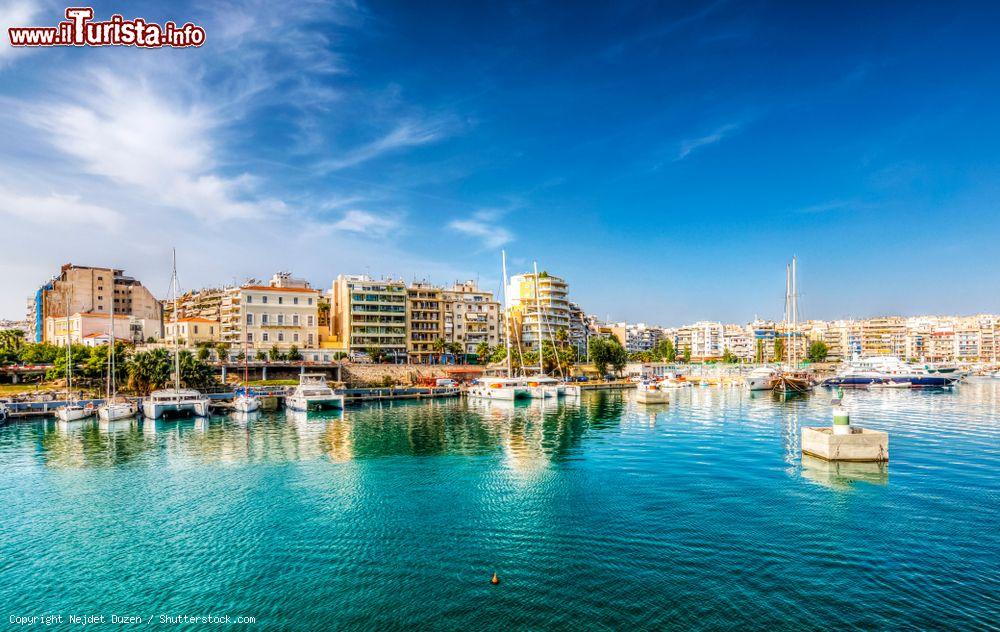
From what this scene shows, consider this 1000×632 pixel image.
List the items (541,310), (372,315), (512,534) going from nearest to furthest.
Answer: (512,534) → (372,315) → (541,310)

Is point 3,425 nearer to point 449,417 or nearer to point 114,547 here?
point 449,417

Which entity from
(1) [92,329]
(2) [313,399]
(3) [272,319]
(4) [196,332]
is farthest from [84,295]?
(2) [313,399]

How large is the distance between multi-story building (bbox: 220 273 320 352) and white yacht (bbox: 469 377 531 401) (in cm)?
4223

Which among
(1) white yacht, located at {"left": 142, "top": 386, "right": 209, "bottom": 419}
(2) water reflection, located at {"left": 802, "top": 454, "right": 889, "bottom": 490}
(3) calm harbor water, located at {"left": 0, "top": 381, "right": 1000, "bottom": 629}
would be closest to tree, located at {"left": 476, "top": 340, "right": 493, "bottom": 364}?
(1) white yacht, located at {"left": 142, "top": 386, "right": 209, "bottom": 419}

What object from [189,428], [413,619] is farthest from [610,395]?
[413,619]

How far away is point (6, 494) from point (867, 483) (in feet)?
144

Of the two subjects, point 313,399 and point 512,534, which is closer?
point 512,534

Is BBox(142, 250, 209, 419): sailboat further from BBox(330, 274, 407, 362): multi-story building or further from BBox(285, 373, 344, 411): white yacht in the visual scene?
BBox(330, 274, 407, 362): multi-story building

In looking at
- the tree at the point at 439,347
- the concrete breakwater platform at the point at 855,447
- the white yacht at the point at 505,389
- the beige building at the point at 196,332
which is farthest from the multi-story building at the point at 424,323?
the concrete breakwater platform at the point at 855,447

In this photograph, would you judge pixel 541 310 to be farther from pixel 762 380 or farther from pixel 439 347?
pixel 762 380

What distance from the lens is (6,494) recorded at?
29.9 metres

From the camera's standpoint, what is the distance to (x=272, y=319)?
4341 inches

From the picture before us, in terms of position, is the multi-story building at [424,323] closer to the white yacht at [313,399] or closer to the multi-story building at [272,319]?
the multi-story building at [272,319]

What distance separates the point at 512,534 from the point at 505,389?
62.5 metres
